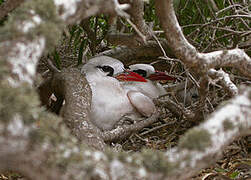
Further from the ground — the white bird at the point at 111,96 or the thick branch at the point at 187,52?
the thick branch at the point at 187,52

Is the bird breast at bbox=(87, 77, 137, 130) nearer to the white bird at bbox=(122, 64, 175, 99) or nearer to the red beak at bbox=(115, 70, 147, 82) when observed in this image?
the red beak at bbox=(115, 70, 147, 82)

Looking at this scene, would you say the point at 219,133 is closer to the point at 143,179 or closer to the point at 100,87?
the point at 143,179

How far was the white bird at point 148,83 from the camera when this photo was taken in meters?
2.24

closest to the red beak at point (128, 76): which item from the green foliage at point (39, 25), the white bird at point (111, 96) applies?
the white bird at point (111, 96)

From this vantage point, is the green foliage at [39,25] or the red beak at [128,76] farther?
the red beak at [128,76]

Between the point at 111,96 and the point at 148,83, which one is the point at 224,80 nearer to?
the point at 111,96

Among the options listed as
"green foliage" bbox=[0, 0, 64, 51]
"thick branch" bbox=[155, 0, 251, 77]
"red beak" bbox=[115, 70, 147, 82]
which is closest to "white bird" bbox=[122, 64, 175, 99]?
"red beak" bbox=[115, 70, 147, 82]

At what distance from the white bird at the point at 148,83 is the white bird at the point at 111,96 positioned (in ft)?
0.26

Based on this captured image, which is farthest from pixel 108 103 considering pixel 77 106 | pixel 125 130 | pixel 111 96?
pixel 77 106

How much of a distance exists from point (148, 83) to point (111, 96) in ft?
1.19

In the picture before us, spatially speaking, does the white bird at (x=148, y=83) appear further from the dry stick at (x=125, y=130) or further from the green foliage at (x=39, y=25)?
the green foliage at (x=39, y=25)

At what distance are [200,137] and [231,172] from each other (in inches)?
35.7

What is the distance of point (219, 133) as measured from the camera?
2.40 ft

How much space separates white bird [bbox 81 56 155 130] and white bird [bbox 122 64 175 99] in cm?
8
